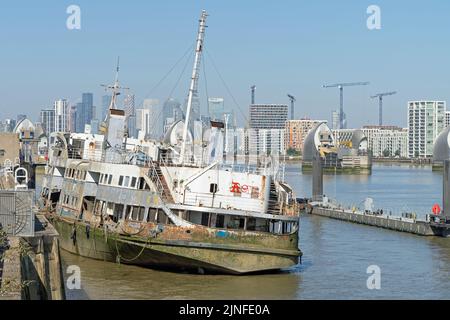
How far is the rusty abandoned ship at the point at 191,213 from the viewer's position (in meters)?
28.5

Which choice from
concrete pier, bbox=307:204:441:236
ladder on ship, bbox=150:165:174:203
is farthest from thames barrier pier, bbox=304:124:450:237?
ladder on ship, bbox=150:165:174:203

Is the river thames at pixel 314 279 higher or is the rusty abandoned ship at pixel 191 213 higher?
the rusty abandoned ship at pixel 191 213

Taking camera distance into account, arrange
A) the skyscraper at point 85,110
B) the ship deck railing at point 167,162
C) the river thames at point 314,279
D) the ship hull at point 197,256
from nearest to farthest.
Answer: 1. the river thames at point 314,279
2. the ship hull at point 197,256
3. the ship deck railing at point 167,162
4. the skyscraper at point 85,110

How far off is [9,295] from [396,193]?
2985 inches

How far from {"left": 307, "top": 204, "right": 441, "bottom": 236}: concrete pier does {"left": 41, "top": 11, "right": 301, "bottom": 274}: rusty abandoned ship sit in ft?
57.8

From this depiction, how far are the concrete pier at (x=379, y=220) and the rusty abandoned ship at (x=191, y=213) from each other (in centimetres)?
1762

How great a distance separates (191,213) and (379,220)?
83.9ft

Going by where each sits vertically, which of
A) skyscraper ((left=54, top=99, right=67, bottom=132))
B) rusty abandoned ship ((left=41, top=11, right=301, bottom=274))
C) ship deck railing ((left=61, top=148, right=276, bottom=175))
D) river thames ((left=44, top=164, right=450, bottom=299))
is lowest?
river thames ((left=44, top=164, right=450, bottom=299))

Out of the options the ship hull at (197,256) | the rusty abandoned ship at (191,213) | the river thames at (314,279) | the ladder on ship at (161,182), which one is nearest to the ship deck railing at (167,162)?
the rusty abandoned ship at (191,213)

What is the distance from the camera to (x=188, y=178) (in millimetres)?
29547

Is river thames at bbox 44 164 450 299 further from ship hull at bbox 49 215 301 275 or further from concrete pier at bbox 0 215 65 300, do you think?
concrete pier at bbox 0 215 65 300

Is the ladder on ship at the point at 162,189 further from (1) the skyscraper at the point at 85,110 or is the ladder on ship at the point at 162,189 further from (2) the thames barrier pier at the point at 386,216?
(1) the skyscraper at the point at 85,110

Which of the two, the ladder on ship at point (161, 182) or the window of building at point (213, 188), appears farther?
the ladder on ship at point (161, 182)

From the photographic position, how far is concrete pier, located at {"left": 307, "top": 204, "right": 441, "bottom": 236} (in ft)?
152
